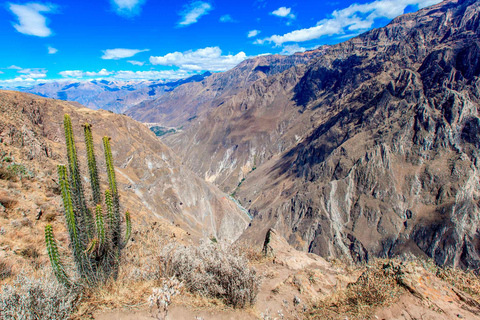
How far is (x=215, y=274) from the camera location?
7121mm

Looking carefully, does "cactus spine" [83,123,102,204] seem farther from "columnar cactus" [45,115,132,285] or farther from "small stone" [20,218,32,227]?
"small stone" [20,218,32,227]

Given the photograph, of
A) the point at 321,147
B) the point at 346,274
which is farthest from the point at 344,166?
A: the point at 346,274

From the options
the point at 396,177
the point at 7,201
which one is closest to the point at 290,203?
the point at 396,177

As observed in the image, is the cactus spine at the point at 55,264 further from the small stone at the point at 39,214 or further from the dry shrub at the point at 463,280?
the dry shrub at the point at 463,280

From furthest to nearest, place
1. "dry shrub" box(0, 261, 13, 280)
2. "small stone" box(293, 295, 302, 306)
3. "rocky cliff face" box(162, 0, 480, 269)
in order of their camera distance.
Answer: "rocky cliff face" box(162, 0, 480, 269), "small stone" box(293, 295, 302, 306), "dry shrub" box(0, 261, 13, 280)

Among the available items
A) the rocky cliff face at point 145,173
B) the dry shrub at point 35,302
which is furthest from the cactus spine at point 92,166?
the rocky cliff face at point 145,173

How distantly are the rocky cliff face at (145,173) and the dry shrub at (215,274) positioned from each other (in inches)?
1302

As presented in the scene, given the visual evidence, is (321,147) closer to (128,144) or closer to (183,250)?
(128,144)

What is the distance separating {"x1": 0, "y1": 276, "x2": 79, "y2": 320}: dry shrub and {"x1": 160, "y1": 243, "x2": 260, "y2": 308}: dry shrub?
7.44ft

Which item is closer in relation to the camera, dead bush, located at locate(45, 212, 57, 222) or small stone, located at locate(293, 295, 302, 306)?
small stone, located at locate(293, 295, 302, 306)

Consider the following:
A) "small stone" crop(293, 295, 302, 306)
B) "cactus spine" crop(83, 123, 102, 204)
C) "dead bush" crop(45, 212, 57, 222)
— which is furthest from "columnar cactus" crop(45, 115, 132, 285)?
"small stone" crop(293, 295, 302, 306)

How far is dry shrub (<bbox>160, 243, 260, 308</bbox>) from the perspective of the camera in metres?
6.63

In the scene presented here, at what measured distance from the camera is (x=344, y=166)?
2936 inches

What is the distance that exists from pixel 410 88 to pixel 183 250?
93.9m
